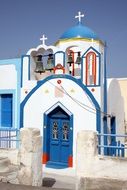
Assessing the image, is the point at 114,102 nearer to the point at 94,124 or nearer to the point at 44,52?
the point at 94,124

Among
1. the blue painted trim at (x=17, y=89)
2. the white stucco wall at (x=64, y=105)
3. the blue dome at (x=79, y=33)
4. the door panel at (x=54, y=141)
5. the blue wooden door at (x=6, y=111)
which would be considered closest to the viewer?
the white stucco wall at (x=64, y=105)

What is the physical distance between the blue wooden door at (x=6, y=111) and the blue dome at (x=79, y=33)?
449 centimetres

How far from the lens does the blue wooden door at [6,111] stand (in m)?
12.4

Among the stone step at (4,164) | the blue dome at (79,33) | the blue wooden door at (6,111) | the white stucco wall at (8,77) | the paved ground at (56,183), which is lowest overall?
the paved ground at (56,183)

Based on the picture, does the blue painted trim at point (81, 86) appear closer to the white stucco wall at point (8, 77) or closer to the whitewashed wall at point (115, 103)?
the whitewashed wall at point (115, 103)

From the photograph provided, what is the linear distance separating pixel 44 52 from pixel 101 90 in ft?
10.5

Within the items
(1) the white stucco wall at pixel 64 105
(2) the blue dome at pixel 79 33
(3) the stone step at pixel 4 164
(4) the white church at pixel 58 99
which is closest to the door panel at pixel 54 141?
(4) the white church at pixel 58 99

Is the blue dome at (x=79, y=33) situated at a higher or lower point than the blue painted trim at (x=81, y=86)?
higher

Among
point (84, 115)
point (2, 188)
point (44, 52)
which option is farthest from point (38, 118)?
point (2, 188)

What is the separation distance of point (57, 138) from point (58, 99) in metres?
1.54

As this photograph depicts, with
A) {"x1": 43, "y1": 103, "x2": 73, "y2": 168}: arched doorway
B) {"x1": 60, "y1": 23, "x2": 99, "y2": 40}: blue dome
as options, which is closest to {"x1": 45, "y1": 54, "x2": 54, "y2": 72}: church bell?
{"x1": 43, "y1": 103, "x2": 73, "y2": 168}: arched doorway

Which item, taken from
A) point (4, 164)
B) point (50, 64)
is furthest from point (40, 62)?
point (4, 164)

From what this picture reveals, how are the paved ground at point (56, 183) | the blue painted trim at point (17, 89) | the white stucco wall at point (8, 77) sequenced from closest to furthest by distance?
the paved ground at point (56, 183) → the blue painted trim at point (17, 89) → the white stucco wall at point (8, 77)

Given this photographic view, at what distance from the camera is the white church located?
1042cm
